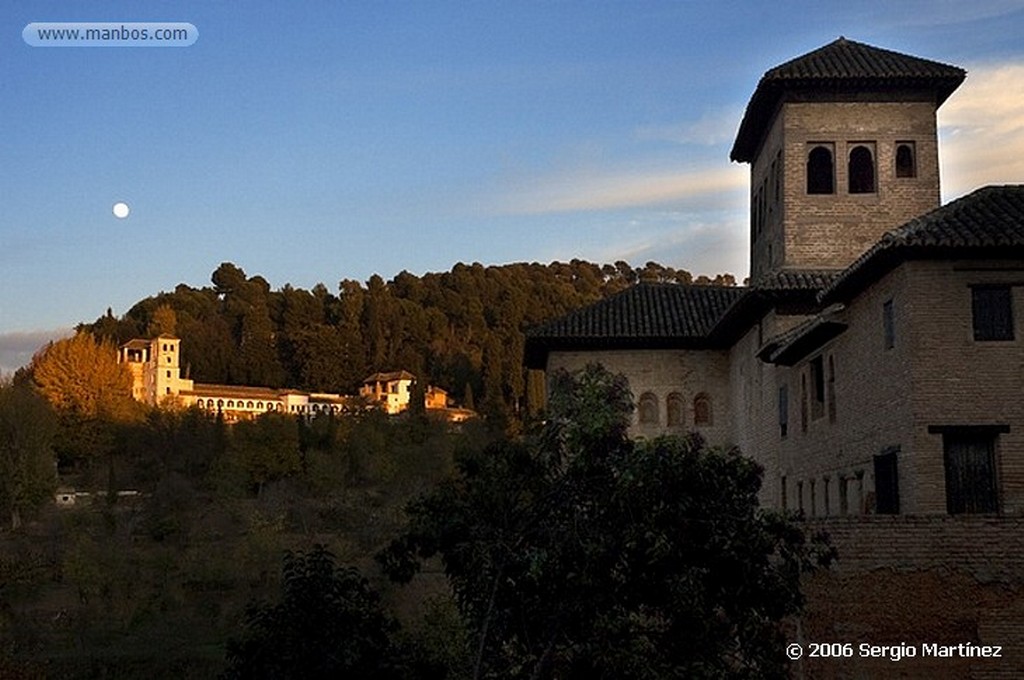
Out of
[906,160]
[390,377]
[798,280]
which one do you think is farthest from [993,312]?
[390,377]

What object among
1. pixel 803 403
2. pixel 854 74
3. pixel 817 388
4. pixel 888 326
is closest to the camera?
pixel 888 326

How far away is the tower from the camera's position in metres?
26.6

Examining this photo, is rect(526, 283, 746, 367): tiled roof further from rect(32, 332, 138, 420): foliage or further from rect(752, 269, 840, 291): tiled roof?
rect(32, 332, 138, 420): foliage

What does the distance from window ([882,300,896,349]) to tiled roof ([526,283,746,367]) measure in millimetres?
12060

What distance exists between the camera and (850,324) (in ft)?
66.9

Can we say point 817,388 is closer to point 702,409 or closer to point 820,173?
point 820,173

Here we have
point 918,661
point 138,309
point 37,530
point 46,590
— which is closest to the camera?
point 918,661

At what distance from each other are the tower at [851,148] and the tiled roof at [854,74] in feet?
0.07

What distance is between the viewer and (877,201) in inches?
1055

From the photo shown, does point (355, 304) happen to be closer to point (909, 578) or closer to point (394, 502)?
point (394, 502)

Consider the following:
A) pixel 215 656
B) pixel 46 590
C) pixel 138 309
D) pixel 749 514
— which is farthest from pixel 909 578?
pixel 138 309

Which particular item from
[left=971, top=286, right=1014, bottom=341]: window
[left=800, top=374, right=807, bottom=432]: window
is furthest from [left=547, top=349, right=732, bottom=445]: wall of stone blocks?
[left=971, top=286, right=1014, bottom=341]: window

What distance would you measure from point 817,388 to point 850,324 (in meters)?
2.82

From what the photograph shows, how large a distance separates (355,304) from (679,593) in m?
117
